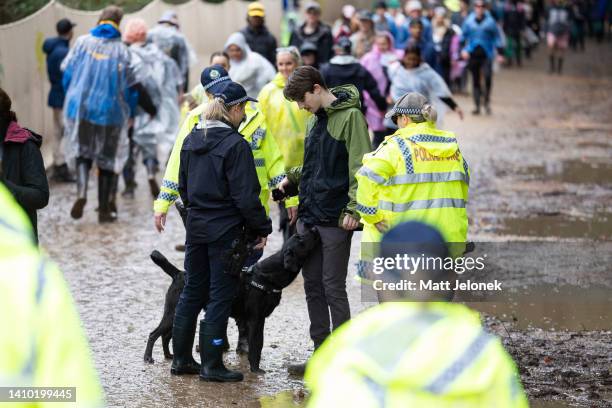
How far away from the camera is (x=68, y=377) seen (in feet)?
9.62

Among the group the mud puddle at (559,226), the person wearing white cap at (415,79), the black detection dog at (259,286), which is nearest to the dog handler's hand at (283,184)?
the black detection dog at (259,286)

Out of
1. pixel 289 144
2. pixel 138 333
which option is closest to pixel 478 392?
pixel 138 333

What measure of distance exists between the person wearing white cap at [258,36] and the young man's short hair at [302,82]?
746cm

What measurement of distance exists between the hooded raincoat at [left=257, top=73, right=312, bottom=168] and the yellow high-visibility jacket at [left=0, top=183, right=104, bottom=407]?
6.43 meters

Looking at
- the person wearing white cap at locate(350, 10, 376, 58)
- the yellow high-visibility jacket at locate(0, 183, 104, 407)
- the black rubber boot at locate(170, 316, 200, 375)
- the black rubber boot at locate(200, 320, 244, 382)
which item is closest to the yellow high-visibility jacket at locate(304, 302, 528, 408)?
the yellow high-visibility jacket at locate(0, 183, 104, 407)

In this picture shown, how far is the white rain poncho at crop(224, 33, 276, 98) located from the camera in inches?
468

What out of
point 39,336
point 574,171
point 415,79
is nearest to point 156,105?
point 415,79

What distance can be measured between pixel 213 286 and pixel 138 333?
1.45m

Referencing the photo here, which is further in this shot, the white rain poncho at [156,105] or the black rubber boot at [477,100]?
the black rubber boot at [477,100]

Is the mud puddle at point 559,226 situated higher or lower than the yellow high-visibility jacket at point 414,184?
lower

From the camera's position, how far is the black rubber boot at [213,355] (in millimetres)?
7297

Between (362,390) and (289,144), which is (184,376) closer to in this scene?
(289,144)

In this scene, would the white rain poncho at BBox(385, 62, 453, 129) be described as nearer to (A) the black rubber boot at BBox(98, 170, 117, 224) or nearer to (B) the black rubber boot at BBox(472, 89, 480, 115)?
(A) the black rubber boot at BBox(98, 170, 117, 224)

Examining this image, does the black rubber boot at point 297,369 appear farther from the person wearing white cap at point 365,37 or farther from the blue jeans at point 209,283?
the person wearing white cap at point 365,37
